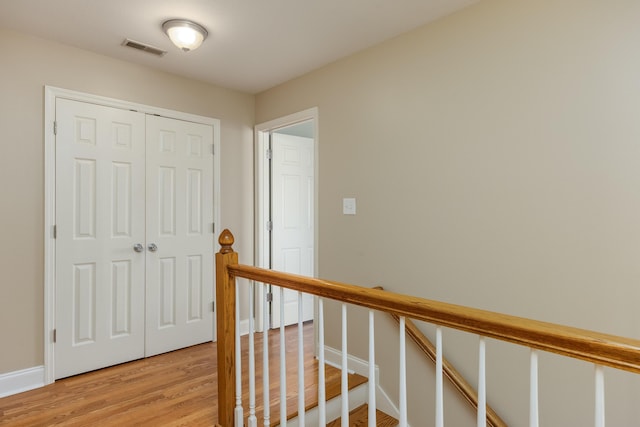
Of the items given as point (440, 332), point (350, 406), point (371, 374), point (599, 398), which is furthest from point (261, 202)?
point (599, 398)

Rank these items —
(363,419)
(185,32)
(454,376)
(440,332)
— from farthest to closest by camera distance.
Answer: (363,419) → (185,32) → (454,376) → (440,332)

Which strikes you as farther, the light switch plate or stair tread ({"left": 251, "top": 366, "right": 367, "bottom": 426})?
the light switch plate

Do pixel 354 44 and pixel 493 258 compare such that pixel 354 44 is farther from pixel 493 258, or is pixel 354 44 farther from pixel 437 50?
pixel 493 258

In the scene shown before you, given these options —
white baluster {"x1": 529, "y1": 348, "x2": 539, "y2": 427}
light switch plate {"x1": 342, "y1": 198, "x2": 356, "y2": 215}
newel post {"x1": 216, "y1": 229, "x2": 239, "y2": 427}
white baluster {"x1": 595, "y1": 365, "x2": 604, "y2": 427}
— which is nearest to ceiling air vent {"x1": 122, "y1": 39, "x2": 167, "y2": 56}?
newel post {"x1": 216, "y1": 229, "x2": 239, "y2": 427}

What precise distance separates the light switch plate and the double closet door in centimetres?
128

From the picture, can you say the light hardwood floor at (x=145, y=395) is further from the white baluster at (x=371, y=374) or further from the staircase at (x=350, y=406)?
the white baluster at (x=371, y=374)

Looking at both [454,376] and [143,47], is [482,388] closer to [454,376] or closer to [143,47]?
[454,376]

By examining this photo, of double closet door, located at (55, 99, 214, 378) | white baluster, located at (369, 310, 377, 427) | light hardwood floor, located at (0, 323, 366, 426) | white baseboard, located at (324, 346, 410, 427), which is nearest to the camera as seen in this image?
white baluster, located at (369, 310, 377, 427)

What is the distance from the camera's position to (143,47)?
2.59 meters

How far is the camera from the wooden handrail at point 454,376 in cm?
194

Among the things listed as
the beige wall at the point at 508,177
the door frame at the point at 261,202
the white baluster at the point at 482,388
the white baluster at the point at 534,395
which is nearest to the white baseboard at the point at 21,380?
the door frame at the point at 261,202

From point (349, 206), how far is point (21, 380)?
2480mm

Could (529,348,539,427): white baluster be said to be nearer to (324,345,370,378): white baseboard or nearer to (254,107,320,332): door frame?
(324,345,370,378): white baseboard

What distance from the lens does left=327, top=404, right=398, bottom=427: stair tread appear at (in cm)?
230
